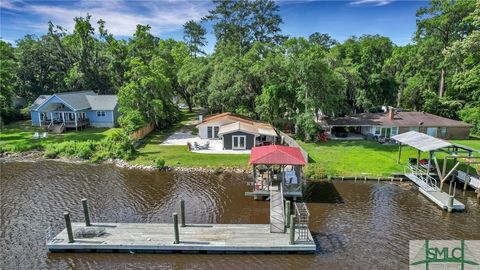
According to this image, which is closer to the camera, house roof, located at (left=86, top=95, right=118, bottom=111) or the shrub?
the shrub

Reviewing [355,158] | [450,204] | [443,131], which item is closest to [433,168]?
[355,158]

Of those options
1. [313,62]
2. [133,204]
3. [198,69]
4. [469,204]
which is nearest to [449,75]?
[313,62]

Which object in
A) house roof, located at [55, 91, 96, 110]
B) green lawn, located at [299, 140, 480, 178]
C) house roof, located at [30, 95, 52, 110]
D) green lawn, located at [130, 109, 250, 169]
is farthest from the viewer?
house roof, located at [30, 95, 52, 110]

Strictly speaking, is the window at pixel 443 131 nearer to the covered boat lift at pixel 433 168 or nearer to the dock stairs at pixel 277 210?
the covered boat lift at pixel 433 168

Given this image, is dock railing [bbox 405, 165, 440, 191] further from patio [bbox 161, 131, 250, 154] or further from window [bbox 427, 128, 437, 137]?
patio [bbox 161, 131, 250, 154]

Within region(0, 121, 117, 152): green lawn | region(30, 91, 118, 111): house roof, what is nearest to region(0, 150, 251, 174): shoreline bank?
region(0, 121, 117, 152): green lawn

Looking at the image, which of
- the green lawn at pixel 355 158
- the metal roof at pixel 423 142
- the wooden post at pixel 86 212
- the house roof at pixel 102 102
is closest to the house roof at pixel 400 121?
the green lawn at pixel 355 158

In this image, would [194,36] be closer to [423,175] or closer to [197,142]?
[197,142]

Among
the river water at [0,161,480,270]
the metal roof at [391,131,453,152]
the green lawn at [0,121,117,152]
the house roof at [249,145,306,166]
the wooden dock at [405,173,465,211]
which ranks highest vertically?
the metal roof at [391,131,453,152]
